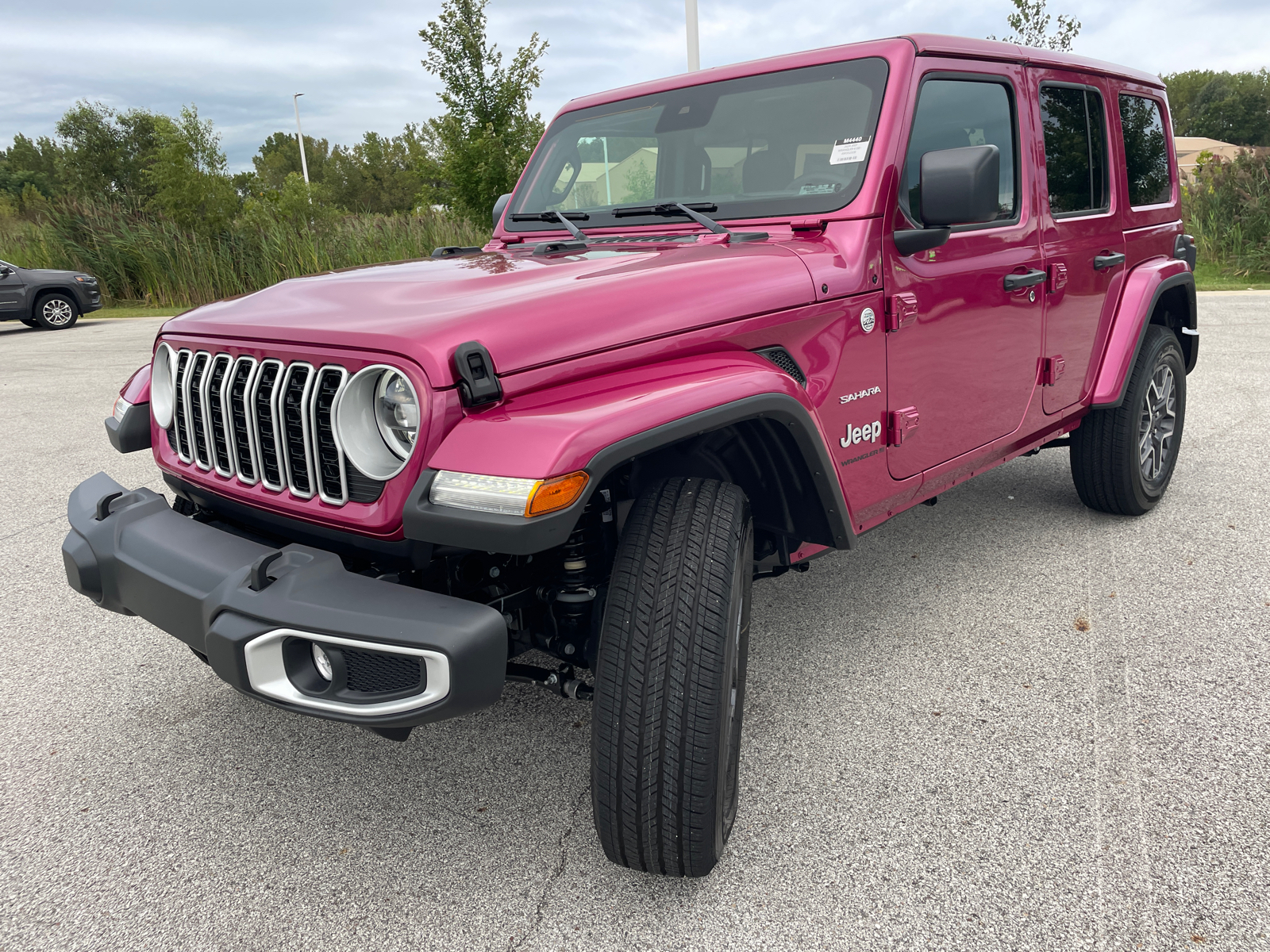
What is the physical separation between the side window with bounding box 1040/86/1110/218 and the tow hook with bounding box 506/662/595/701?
8.32 feet

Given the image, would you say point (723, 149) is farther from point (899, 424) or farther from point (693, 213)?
point (899, 424)

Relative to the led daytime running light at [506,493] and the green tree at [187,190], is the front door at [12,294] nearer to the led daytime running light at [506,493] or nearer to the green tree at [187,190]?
the green tree at [187,190]

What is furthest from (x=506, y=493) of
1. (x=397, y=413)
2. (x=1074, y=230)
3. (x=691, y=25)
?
(x=691, y=25)

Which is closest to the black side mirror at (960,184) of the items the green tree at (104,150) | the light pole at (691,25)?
the light pole at (691,25)

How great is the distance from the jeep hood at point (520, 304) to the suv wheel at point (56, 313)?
15114 millimetres

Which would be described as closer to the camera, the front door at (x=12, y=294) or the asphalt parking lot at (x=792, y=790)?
the asphalt parking lot at (x=792, y=790)

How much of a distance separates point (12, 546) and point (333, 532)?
3.45 meters

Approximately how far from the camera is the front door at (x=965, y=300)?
2.71 meters

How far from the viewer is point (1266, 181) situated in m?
14.3

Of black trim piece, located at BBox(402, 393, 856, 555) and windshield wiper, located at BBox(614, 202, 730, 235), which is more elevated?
windshield wiper, located at BBox(614, 202, 730, 235)

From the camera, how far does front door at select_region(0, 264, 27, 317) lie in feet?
47.2

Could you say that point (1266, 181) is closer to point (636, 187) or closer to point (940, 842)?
point (636, 187)

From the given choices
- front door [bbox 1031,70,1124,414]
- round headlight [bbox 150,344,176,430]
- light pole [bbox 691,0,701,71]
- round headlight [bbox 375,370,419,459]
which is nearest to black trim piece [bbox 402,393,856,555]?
round headlight [bbox 375,370,419,459]

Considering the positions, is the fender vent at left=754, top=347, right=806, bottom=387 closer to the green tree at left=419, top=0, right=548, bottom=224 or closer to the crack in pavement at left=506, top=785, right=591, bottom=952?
the crack in pavement at left=506, top=785, right=591, bottom=952
